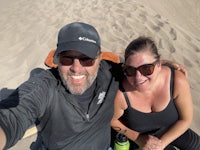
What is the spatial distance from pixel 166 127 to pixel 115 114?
1.73 feet

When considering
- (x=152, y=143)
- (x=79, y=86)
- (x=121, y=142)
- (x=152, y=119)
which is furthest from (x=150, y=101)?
(x=79, y=86)

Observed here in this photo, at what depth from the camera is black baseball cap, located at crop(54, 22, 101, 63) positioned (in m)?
2.45

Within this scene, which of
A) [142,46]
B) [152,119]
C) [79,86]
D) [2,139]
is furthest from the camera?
[152,119]

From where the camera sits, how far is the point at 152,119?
3.02 metres

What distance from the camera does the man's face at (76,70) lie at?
2500 millimetres

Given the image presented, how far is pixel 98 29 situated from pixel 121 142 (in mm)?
4656

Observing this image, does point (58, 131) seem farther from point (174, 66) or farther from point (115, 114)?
point (174, 66)

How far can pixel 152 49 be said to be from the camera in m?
2.69

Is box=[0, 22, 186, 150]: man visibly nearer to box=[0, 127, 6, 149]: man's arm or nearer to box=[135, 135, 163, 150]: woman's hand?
box=[0, 127, 6, 149]: man's arm

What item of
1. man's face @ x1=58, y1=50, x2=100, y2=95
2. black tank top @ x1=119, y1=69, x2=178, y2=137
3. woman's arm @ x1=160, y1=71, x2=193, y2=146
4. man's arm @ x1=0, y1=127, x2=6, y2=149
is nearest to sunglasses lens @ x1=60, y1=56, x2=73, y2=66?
Answer: man's face @ x1=58, y1=50, x2=100, y2=95

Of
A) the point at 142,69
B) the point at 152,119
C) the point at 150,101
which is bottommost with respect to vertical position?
the point at 152,119

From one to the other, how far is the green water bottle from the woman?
Result: 50mm

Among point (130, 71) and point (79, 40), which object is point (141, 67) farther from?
point (79, 40)

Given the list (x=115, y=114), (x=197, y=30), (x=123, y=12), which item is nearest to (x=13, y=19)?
(x=123, y=12)
